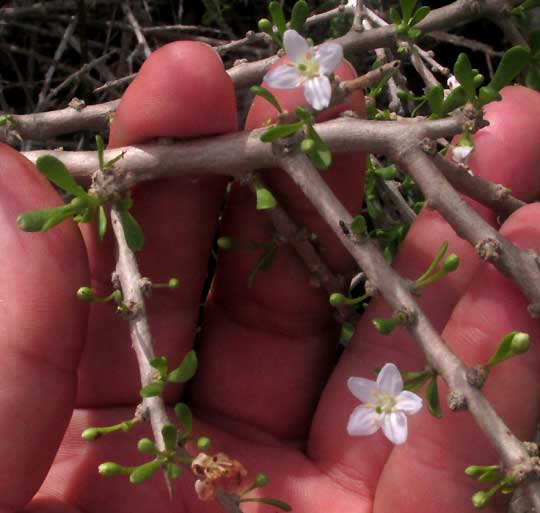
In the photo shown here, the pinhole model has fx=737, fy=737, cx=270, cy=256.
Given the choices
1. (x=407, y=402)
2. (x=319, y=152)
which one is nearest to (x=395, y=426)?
(x=407, y=402)

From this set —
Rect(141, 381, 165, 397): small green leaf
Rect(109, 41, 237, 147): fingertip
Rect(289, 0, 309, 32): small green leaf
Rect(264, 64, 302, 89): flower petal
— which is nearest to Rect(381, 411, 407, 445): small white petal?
Rect(141, 381, 165, 397): small green leaf

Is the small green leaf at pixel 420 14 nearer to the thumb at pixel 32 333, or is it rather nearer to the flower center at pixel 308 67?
the flower center at pixel 308 67

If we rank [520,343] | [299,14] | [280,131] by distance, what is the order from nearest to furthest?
[520,343], [280,131], [299,14]

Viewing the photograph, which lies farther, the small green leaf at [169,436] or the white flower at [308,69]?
the white flower at [308,69]

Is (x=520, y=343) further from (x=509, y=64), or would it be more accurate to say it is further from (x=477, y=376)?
(x=509, y=64)

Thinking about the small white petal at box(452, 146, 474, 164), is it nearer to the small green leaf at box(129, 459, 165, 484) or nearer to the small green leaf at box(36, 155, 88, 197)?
the small green leaf at box(36, 155, 88, 197)

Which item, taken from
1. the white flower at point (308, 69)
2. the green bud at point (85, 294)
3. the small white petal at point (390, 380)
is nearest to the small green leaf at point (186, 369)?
the green bud at point (85, 294)

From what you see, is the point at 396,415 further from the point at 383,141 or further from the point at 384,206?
the point at 384,206
